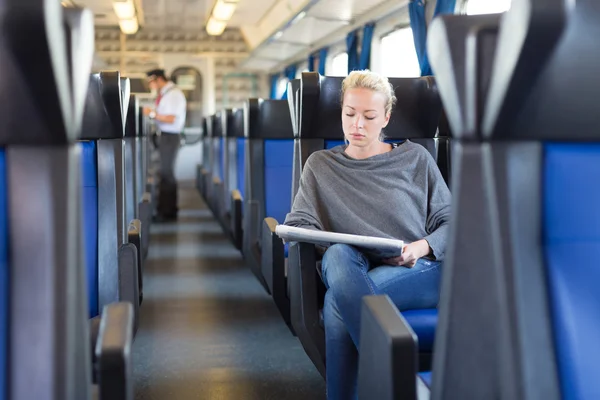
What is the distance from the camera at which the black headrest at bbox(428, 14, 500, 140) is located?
1.08 meters

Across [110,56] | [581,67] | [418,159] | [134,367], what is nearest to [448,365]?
[581,67]

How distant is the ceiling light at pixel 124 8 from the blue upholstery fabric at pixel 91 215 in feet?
31.9

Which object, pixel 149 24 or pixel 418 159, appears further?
pixel 149 24

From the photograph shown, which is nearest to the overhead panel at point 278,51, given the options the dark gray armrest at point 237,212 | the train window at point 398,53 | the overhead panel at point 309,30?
the overhead panel at point 309,30

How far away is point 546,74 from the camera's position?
1080 millimetres

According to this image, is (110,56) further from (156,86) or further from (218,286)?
(218,286)

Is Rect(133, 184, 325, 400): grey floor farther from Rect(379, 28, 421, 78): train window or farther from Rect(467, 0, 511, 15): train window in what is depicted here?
Rect(379, 28, 421, 78): train window

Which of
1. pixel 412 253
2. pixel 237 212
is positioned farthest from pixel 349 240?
pixel 237 212

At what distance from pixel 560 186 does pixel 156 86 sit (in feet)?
26.4

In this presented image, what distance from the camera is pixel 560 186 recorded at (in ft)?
3.87

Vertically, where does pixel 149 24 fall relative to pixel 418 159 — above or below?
above

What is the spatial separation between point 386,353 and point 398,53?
28.0 ft

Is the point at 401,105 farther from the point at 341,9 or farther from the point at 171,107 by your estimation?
the point at 341,9

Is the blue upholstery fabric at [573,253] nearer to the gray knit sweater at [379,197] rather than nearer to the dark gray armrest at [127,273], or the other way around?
the gray knit sweater at [379,197]
